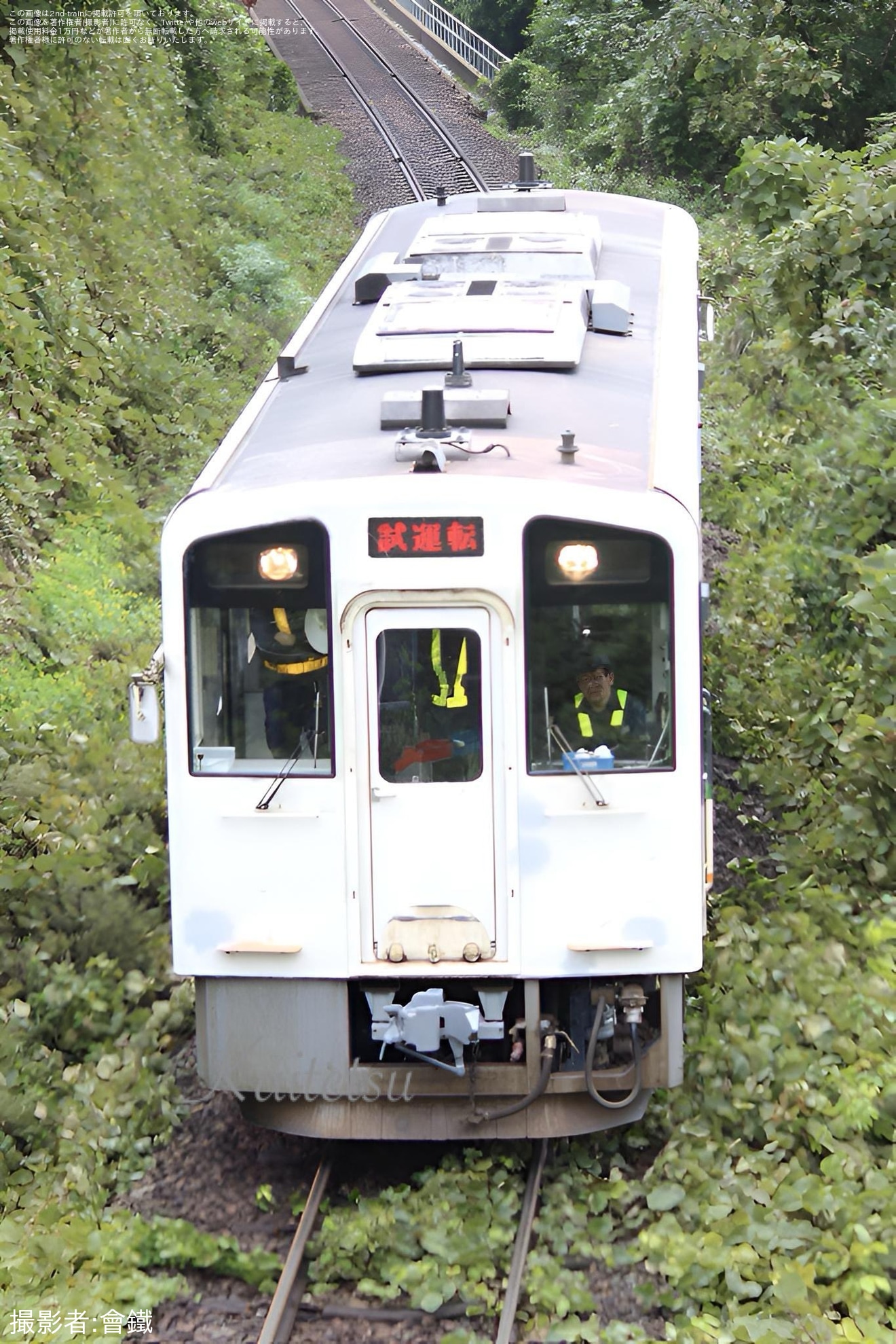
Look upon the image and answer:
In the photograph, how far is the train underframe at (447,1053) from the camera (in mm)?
6031

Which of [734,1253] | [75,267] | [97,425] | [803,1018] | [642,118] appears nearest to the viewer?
[734,1253]

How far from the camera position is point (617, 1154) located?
21.4 ft

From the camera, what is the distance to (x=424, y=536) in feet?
18.7

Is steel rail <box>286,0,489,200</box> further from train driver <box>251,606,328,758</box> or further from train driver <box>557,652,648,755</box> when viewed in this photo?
train driver <box>557,652,648,755</box>

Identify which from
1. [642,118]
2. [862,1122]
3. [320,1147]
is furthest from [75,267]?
[642,118]

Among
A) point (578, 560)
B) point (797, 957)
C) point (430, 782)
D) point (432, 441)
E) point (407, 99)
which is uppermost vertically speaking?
point (407, 99)

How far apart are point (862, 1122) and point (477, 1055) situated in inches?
59.2

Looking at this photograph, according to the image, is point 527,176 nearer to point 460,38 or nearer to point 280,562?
point 280,562

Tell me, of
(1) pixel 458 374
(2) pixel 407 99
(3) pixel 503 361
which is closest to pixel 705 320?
(3) pixel 503 361

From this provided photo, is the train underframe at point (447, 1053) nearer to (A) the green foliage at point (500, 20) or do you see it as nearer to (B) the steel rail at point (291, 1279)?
(B) the steel rail at point (291, 1279)

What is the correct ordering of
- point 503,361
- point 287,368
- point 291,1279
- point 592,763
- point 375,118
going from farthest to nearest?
point 375,118, point 287,368, point 503,361, point 592,763, point 291,1279

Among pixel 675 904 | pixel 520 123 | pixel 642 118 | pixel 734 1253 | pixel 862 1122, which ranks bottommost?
pixel 734 1253

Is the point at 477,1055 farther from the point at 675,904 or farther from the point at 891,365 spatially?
the point at 891,365

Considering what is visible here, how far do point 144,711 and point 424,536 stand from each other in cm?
131
